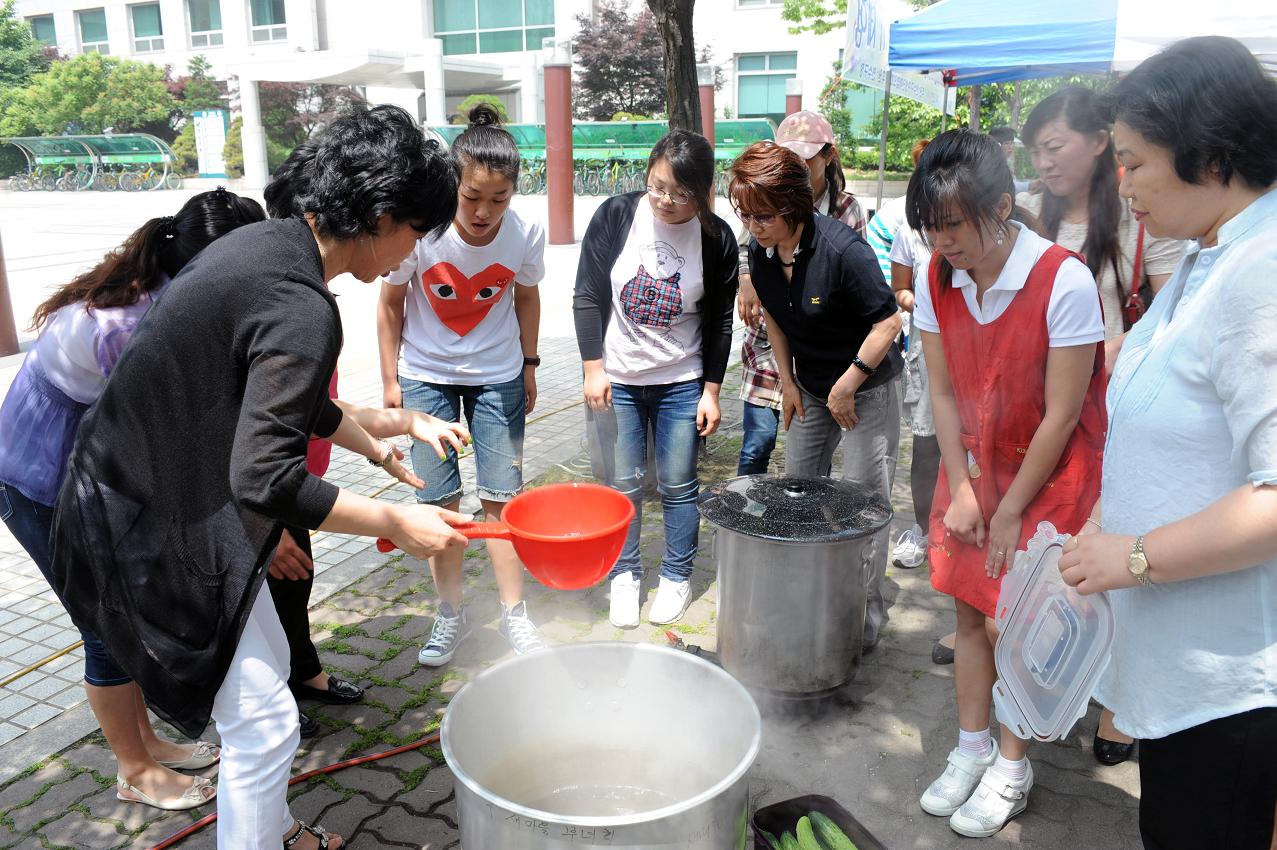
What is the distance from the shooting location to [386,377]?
3.39 m

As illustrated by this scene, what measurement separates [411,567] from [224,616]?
2517 millimetres

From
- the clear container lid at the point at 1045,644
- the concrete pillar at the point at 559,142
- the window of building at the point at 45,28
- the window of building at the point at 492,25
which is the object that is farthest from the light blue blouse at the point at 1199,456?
the window of building at the point at 45,28

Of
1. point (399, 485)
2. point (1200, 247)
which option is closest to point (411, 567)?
point (399, 485)

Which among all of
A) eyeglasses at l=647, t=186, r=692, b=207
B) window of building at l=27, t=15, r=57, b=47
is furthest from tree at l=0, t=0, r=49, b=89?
eyeglasses at l=647, t=186, r=692, b=207

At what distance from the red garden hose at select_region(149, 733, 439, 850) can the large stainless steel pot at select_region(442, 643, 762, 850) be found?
78 centimetres

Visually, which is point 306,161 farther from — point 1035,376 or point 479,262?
point 1035,376

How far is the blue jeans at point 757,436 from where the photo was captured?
3.73 meters

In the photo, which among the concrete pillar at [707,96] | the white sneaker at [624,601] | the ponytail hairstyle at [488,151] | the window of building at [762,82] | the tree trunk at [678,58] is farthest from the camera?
the window of building at [762,82]

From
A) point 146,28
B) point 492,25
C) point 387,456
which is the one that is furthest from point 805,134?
point 146,28

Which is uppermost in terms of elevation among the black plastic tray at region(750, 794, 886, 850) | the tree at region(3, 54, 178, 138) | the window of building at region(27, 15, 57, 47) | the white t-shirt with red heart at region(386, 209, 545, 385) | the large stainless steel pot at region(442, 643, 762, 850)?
the window of building at region(27, 15, 57, 47)

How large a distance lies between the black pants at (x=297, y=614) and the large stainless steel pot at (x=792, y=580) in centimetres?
132

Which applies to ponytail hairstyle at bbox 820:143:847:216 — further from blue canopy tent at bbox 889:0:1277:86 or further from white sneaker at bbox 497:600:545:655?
white sneaker at bbox 497:600:545:655

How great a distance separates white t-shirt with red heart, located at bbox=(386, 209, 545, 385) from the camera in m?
3.17

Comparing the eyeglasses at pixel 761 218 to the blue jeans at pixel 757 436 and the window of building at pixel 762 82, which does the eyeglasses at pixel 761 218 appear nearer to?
the blue jeans at pixel 757 436
